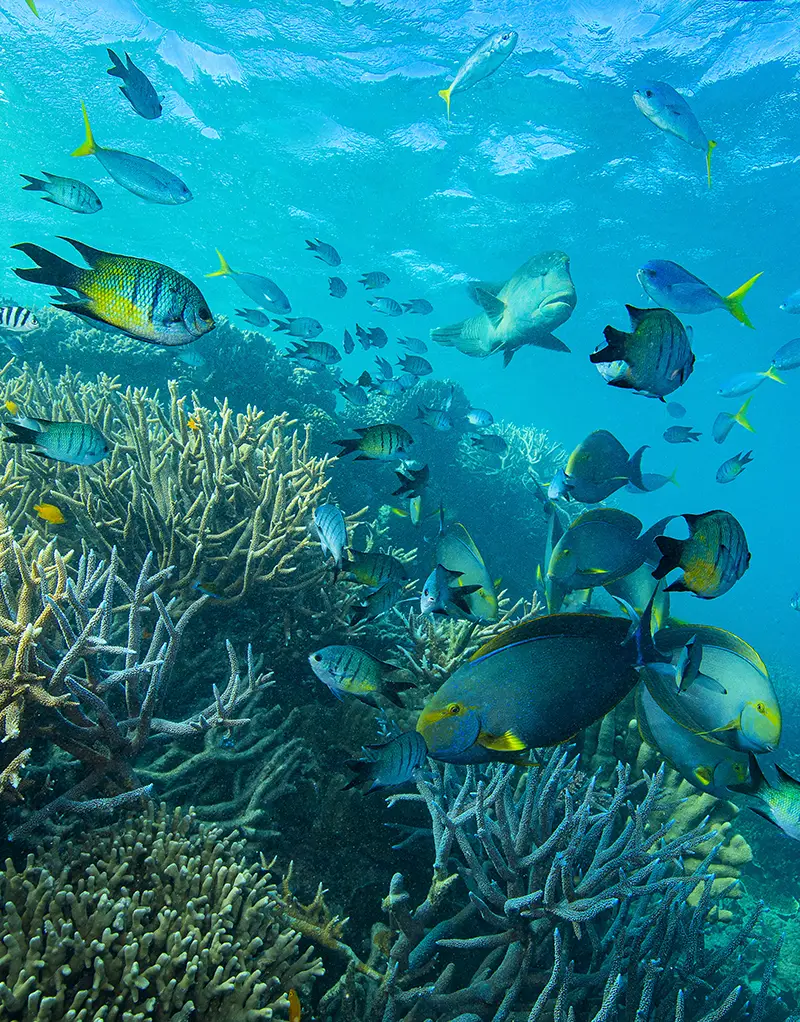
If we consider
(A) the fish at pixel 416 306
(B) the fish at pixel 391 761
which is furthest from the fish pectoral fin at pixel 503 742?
(A) the fish at pixel 416 306

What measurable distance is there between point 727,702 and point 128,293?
321 centimetres

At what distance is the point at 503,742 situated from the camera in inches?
64.1

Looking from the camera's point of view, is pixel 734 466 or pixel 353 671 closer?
pixel 353 671

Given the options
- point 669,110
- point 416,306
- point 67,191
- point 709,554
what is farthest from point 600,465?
point 416,306

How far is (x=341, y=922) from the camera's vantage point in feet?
8.02

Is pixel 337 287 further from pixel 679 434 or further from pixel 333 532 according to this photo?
pixel 333 532

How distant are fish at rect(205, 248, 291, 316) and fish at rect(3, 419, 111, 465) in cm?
542

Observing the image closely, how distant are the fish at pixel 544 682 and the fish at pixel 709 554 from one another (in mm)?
640

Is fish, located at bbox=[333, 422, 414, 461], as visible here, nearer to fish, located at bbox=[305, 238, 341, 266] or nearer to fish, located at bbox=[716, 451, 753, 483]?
fish, located at bbox=[716, 451, 753, 483]

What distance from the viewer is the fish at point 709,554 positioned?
2119 mm

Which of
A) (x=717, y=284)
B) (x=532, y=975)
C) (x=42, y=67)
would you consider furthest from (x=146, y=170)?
(x=717, y=284)

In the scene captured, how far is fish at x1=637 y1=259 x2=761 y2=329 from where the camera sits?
3857mm

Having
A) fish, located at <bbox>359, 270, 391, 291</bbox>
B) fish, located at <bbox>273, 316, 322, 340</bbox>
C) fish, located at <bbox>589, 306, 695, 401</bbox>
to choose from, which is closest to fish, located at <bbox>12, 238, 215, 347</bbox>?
fish, located at <bbox>589, 306, 695, 401</bbox>

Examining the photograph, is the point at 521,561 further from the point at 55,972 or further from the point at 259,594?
the point at 55,972
